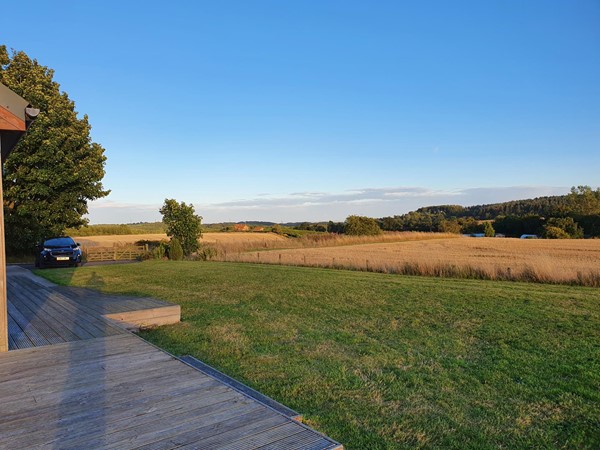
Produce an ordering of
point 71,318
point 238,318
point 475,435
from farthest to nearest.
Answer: point 238,318 < point 71,318 < point 475,435

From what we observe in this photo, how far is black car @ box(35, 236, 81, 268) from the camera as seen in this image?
58.9 feet

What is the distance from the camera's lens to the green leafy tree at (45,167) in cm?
2059

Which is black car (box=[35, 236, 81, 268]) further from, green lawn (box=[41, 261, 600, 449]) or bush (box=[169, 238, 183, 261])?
green lawn (box=[41, 261, 600, 449])

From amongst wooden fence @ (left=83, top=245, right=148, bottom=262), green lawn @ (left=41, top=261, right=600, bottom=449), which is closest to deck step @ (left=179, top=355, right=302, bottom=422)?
green lawn @ (left=41, top=261, right=600, bottom=449)

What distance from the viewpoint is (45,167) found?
2119 centimetres

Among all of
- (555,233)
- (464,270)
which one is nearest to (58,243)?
(464,270)

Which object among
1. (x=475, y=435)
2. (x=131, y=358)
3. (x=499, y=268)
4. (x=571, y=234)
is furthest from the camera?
(x=571, y=234)

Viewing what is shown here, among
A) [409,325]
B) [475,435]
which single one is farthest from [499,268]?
[475,435]

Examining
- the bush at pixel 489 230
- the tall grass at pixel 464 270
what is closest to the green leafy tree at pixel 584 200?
the bush at pixel 489 230

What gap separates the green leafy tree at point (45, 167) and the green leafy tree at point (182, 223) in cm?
379

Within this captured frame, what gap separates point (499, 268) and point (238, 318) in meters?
10.3

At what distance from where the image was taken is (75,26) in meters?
12.3

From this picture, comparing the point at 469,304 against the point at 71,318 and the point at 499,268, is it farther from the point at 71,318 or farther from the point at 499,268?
the point at 71,318

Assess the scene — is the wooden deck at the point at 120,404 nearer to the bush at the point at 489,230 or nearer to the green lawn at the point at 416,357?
the green lawn at the point at 416,357
